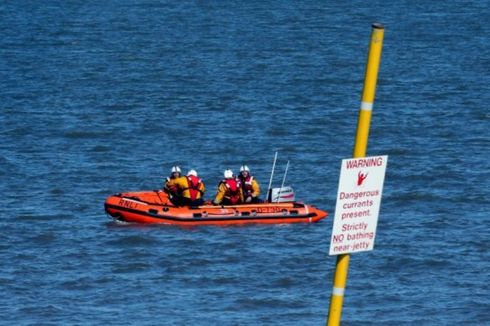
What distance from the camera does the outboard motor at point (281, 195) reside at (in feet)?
105

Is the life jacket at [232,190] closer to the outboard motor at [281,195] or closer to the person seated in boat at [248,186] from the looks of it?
the person seated in boat at [248,186]

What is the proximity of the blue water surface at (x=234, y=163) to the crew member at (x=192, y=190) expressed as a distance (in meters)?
0.64

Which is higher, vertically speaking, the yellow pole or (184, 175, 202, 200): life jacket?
the yellow pole

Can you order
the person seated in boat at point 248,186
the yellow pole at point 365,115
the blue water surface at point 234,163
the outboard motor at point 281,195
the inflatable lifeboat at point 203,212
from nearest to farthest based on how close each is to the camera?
1. the yellow pole at point 365,115
2. the blue water surface at point 234,163
3. the inflatable lifeboat at point 203,212
4. the person seated in boat at point 248,186
5. the outboard motor at point 281,195

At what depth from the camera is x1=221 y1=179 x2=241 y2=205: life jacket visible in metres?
31.4

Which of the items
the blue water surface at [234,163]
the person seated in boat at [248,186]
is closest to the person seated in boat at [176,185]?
the blue water surface at [234,163]

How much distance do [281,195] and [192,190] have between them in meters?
2.01

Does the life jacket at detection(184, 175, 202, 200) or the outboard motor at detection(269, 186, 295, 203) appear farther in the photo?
the outboard motor at detection(269, 186, 295, 203)

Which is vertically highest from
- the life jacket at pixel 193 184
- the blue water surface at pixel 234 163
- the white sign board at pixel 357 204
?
the white sign board at pixel 357 204

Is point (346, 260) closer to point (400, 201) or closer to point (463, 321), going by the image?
point (463, 321)

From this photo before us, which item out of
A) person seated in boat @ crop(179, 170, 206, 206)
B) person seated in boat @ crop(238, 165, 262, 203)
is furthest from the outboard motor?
person seated in boat @ crop(179, 170, 206, 206)

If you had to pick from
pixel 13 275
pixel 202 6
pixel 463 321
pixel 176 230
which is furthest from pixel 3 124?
pixel 202 6

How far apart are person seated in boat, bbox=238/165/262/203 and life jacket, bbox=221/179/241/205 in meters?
0.15

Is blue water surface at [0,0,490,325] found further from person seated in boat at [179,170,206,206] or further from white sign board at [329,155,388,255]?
white sign board at [329,155,388,255]
